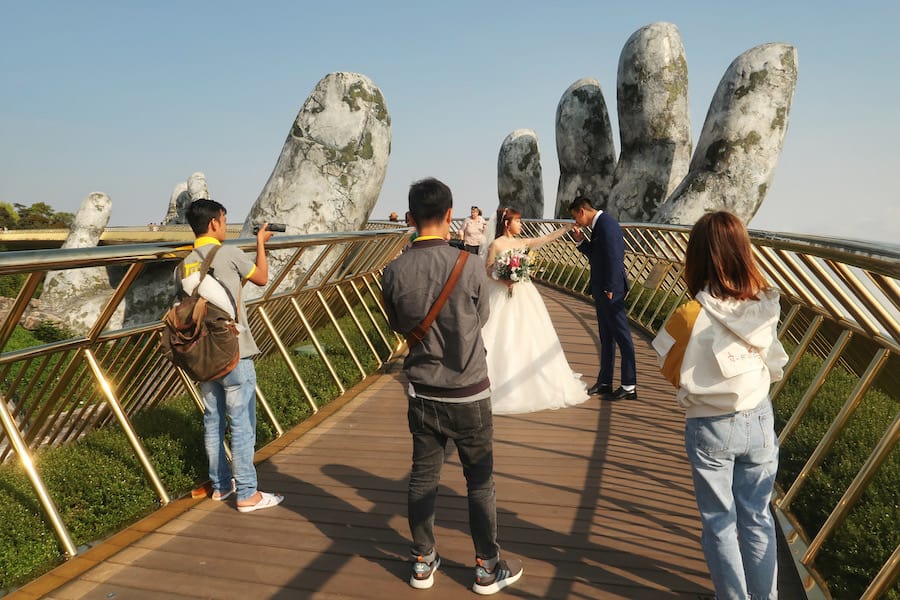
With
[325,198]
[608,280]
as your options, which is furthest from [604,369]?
[325,198]

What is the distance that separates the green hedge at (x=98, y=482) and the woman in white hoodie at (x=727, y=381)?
3.07 metres

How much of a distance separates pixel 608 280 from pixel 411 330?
11.9 ft

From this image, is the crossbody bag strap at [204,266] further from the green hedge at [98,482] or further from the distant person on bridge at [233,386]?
the green hedge at [98,482]

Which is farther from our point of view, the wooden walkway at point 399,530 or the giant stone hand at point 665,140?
the giant stone hand at point 665,140

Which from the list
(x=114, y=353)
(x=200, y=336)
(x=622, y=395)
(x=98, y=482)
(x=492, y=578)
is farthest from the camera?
(x=622, y=395)

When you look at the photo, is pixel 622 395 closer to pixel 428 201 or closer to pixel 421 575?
pixel 421 575

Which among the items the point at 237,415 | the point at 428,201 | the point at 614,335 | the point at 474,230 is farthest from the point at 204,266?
the point at 474,230

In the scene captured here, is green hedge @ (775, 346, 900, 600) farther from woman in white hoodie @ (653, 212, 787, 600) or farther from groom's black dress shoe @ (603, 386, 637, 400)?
groom's black dress shoe @ (603, 386, 637, 400)

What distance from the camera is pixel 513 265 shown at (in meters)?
6.32

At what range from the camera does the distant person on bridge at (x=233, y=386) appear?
11.7 feet

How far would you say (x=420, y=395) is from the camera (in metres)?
2.92

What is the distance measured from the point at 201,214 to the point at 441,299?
1.54 m

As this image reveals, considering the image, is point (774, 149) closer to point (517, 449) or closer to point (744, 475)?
point (517, 449)

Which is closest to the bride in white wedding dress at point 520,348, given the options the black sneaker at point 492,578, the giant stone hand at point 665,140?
the black sneaker at point 492,578
